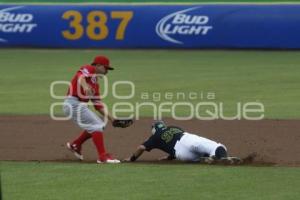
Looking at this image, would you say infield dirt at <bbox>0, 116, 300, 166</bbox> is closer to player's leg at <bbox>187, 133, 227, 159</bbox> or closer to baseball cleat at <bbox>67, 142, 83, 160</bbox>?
baseball cleat at <bbox>67, 142, 83, 160</bbox>

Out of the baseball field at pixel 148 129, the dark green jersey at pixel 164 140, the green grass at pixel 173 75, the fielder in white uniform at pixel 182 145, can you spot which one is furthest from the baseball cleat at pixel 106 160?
the green grass at pixel 173 75

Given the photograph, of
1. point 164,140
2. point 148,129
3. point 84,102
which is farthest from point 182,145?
point 148,129

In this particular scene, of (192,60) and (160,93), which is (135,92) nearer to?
(160,93)

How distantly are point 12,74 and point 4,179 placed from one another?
1428cm

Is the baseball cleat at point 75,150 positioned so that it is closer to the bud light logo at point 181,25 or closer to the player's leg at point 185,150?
the player's leg at point 185,150

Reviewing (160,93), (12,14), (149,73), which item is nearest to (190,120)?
(160,93)

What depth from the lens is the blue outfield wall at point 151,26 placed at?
2931 cm

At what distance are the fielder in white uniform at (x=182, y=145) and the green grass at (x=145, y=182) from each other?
0.86 ft

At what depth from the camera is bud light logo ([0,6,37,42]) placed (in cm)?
3111

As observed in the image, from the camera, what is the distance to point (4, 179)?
1116 cm

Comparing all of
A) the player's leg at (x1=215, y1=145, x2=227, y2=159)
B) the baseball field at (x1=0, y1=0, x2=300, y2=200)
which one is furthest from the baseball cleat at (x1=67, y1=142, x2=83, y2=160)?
the player's leg at (x1=215, y1=145, x2=227, y2=159)

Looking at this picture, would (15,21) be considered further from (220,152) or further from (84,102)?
(220,152)

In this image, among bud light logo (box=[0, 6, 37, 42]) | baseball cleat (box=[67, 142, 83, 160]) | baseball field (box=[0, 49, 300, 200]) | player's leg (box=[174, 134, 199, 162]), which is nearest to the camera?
baseball field (box=[0, 49, 300, 200])

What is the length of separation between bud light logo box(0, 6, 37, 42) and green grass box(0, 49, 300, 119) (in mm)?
731
